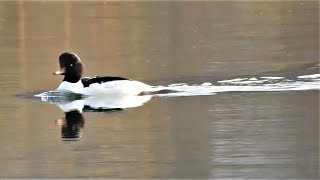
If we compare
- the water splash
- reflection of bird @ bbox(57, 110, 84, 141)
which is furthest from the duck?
reflection of bird @ bbox(57, 110, 84, 141)

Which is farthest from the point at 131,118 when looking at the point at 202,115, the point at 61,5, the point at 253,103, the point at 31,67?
the point at 61,5

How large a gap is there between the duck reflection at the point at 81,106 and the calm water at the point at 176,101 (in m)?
0.13

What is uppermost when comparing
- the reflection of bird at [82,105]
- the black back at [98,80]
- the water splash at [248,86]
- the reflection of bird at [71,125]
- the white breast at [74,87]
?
the black back at [98,80]

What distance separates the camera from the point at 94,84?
15523 millimetres

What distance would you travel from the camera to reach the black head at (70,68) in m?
15.8

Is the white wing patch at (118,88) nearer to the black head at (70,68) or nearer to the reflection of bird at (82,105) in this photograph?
the reflection of bird at (82,105)

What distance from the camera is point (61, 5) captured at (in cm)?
3588

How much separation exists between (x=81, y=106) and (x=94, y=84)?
782 millimetres

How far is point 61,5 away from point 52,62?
52.4ft

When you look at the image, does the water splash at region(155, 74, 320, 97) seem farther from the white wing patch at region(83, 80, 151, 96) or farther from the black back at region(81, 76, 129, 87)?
the black back at region(81, 76, 129, 87)

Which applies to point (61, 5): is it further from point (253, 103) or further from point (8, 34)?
point (253, 103)

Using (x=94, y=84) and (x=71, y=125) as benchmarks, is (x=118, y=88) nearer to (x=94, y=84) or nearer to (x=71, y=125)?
(x=94, y=84)

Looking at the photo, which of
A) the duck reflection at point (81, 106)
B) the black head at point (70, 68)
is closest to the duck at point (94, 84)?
the black head at point (70, 68)

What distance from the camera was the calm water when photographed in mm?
10703
